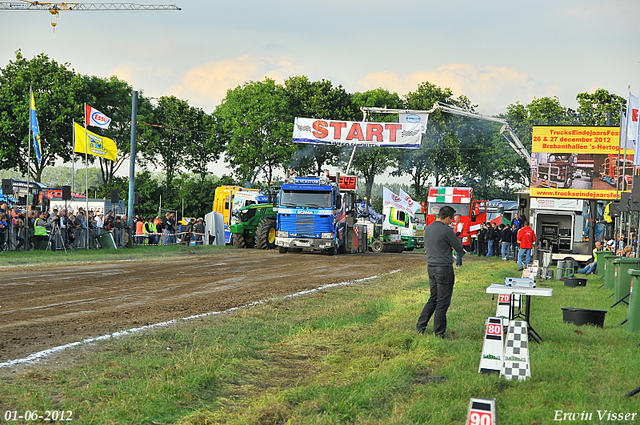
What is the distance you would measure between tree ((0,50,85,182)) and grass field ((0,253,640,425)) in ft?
138

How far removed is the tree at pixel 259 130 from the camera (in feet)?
188

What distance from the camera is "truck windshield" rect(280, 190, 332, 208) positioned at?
29.9 meters

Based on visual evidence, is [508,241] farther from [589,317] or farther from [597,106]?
[597,106]

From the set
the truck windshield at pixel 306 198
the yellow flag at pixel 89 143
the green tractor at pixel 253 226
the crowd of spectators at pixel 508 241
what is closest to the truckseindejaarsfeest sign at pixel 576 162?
the crowd of spectators at pixel 508 241

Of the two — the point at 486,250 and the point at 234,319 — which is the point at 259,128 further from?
the point at 234,319

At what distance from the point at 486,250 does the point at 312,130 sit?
12.1 metres

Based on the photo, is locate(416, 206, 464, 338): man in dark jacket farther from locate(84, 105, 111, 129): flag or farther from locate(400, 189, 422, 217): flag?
locate(400, 189, 422, 217): flag

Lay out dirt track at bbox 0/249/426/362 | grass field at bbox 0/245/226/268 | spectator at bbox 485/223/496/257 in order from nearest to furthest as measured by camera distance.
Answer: dirt track at bbox 0/249/426/362 → grass field at bbox 0/245/226/268 → spectator at bbox 485/223/496/257

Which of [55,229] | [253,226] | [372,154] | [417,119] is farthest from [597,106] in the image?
[55,229]

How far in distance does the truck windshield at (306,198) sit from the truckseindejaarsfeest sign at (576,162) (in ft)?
31.0

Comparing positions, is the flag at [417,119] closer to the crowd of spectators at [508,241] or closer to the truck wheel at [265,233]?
the crowd of spectators at [508,241]

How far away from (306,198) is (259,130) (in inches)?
1169

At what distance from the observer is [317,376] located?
22.9 ft

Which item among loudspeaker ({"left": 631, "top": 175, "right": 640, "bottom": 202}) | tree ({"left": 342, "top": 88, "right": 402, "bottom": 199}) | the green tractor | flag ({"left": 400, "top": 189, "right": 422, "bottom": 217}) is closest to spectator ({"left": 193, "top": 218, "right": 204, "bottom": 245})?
the green tractor
